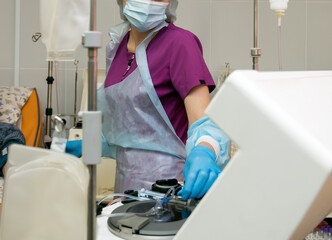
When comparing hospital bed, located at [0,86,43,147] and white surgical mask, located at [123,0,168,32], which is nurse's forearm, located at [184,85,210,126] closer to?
white surgical mask, located at [123,0,168,32]

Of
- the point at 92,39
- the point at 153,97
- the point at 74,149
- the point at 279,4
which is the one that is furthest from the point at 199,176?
the point at 279,4

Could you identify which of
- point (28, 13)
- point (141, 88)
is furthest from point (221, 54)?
point (141, 88)

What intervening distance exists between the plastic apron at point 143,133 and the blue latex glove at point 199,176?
1.54 feet

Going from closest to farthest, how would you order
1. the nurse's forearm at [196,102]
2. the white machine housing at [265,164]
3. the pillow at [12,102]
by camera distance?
the white machine housing at [265,164] < the nurse's forearm at [196,102] < the pillow at [12,102]

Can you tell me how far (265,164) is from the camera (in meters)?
0.43

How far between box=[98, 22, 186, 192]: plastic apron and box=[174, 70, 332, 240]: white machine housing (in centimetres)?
91

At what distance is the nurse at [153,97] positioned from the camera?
1.37 m

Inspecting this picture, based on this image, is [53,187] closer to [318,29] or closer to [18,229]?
[18,229]

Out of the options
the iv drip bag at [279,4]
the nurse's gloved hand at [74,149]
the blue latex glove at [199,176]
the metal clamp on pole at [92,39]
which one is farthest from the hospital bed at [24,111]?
the metal clamp on pole at [92,39]

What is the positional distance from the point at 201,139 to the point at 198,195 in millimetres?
262

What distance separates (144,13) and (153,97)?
1.08 feet

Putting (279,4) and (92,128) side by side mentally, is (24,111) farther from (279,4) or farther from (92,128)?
(92,128)

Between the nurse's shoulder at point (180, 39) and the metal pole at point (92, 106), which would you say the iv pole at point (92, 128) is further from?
the nurse's shoulder at point (180, 39)

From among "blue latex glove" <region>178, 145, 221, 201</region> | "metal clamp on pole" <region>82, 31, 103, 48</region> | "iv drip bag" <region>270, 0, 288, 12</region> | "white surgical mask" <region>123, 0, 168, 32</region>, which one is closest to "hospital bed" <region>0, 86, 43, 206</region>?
"white surgical mask" <region>123, 0, 168, 32</region>
